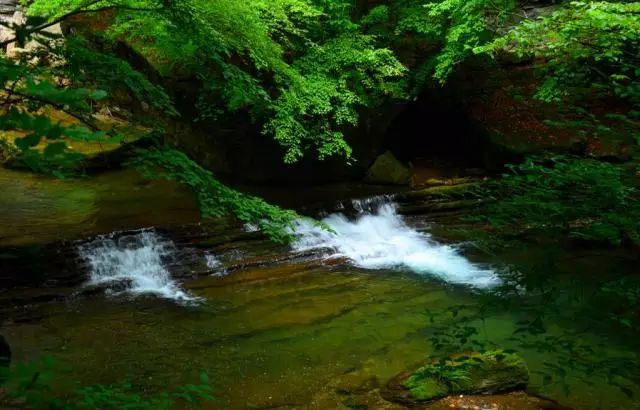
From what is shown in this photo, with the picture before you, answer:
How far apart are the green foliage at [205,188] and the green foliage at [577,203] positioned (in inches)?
61.9

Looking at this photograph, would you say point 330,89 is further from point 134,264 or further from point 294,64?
point 134,264

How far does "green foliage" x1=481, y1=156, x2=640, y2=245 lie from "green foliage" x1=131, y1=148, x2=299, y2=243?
5.16 ft

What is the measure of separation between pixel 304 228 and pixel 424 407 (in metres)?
6.56

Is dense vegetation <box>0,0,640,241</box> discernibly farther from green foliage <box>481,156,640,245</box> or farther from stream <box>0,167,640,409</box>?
stream <box>0,167,640,409</box>

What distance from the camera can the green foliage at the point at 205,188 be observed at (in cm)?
285

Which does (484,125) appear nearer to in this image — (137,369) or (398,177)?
(398,177)

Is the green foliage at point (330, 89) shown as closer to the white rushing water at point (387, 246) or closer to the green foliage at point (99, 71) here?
the white rushing water at point (387, 246)

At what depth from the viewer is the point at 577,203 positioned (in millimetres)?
2615

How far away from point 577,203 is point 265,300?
635 cm

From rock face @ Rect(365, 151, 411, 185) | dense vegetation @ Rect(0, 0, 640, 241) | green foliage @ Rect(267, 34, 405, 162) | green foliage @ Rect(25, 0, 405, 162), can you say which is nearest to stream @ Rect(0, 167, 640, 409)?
dense vegetation @ Rect(0, 0, 640, 241)

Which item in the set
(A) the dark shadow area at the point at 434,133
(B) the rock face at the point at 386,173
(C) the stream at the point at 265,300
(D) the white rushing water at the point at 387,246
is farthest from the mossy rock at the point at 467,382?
(A) the dark shadow area at the point at 434,133

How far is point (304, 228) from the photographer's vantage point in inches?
436

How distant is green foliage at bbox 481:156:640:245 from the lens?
2.44 m

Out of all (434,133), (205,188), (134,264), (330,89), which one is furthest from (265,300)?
(434,133)
